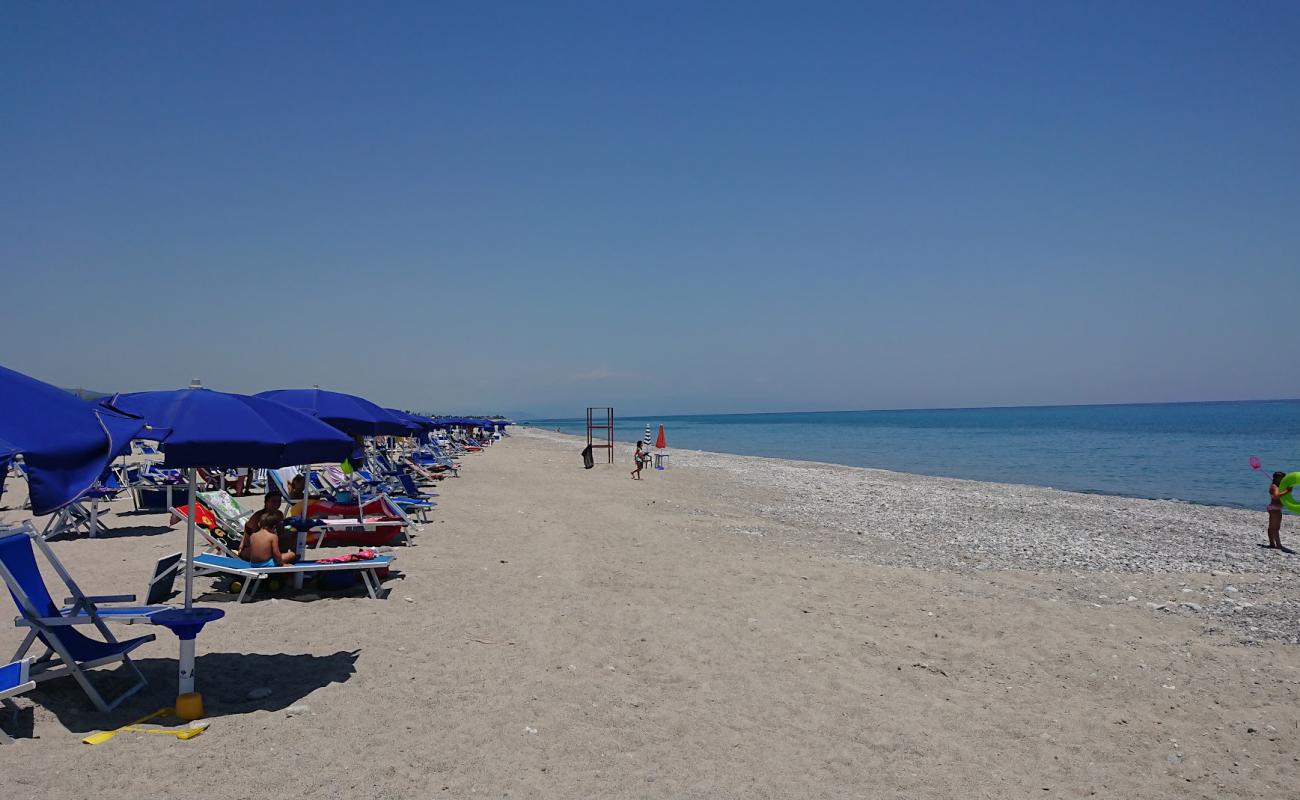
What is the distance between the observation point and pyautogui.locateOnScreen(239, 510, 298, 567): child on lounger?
6.98 meters

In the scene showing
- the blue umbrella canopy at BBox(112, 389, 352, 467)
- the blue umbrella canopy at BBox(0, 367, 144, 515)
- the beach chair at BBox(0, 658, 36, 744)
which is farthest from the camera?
the blue umbrella canopy at BBox(112, 389, 352, 467)

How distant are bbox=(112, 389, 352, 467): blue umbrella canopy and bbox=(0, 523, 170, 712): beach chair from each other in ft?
3.18

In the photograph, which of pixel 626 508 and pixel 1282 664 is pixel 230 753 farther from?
pixel 626 508

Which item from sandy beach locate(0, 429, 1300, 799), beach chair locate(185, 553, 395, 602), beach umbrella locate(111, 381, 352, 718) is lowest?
sandy beach locate(0, 429, 1300, 799)

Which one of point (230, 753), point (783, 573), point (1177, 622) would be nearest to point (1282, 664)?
point (1177, 622)

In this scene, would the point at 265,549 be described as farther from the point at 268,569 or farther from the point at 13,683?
the point at 13,683

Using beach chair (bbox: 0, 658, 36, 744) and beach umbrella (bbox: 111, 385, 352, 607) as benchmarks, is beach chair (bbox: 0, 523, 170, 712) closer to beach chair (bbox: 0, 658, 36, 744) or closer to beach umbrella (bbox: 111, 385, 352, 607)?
Result: beach chair (bbox: 0, 658, 36, 744)

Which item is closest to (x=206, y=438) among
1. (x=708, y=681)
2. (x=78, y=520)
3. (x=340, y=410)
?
(x=708, y=681)

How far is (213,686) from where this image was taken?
490cm

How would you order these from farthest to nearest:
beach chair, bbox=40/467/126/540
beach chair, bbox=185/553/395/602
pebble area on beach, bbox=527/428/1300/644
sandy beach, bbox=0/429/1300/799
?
beach chair, bbox=40/467/126/540 → pebble area on beach, bbox=527/428/1300/644 → beach chair, bbox=185/553/395/602 → sandy beach, bbox=0/429/1300/799

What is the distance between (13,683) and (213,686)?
111 cm

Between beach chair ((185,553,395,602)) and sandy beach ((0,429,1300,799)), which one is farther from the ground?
beach chair ((185,553,395,602))

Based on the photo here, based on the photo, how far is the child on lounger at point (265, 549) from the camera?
22.9 feet

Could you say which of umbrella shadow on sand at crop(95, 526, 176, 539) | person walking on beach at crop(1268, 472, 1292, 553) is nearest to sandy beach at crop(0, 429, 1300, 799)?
umbrella shadow on sand at crop(95, 526, 176, 539)
